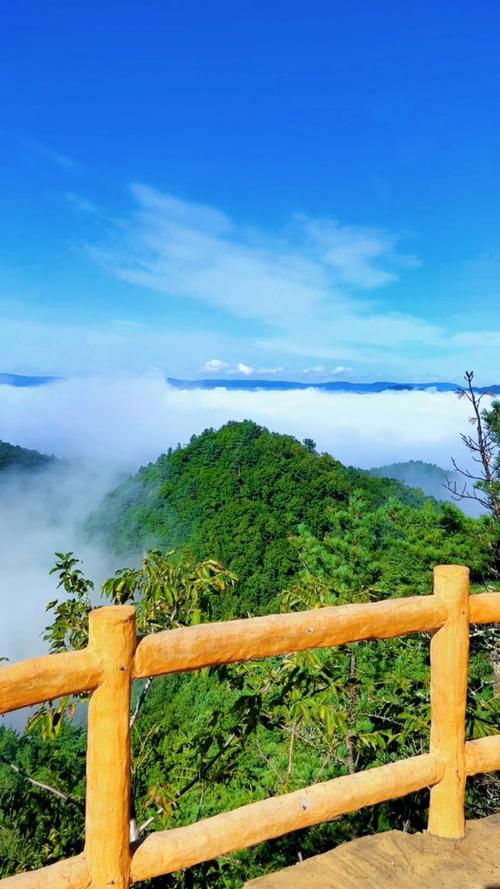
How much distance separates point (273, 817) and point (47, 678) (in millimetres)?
962

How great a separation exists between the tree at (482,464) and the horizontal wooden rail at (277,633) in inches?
235

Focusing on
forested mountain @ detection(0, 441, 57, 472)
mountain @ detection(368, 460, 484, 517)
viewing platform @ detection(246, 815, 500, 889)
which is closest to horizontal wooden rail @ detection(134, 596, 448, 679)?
viewing platform @ detection(246, 815, 500, 889)

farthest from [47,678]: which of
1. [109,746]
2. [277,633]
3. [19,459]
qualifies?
[19,459]

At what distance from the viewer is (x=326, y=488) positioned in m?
41.0

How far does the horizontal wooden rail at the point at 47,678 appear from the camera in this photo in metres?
1.90

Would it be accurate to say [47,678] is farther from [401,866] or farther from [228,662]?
[401,866]

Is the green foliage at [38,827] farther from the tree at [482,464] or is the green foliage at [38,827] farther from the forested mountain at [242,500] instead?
the forested mountain at [242,500]

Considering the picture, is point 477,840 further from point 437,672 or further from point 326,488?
point 326,488

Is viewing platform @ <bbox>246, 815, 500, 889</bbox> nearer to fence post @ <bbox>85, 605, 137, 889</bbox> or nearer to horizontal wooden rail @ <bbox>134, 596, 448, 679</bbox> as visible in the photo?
fence post @ <bbox>85, 605, 137, 889</bbox>

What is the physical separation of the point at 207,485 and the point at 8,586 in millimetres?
27298

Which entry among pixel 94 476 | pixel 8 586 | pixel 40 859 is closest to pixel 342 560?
pixel 40 859

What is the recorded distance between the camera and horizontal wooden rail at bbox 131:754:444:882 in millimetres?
2211

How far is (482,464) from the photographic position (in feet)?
31.9

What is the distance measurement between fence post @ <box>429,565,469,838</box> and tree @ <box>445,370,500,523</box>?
583 cm
